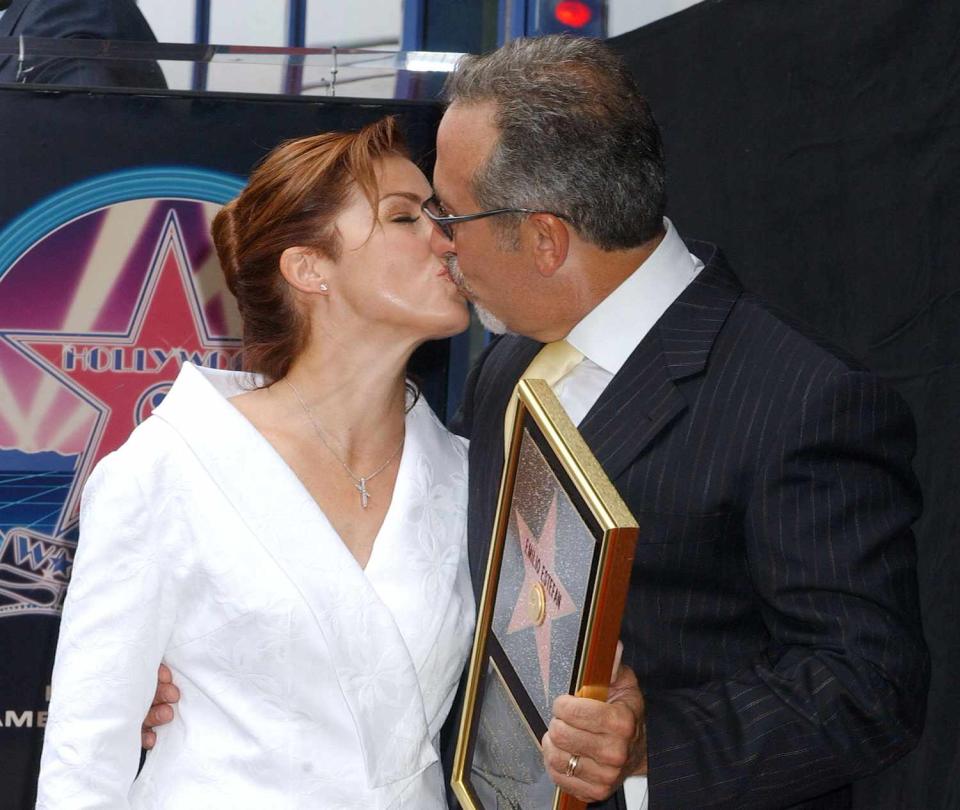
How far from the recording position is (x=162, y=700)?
6.07 feet

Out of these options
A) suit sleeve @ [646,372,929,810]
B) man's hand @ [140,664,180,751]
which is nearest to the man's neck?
suit sleeve @ [646,372,929,810]

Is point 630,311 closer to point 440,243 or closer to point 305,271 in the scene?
point 440,243

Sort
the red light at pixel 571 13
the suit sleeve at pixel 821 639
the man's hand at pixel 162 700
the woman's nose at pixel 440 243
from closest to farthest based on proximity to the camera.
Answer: the suit sleeve at pixel 821 639
the man's hand at pixel 162 700
the woman's nose at pixel 440 243
the red light at pixel 571 13

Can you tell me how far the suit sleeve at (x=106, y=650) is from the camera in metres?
1.76

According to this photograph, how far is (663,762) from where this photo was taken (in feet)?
4.78

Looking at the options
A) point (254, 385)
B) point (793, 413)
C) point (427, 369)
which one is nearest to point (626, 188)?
point (793, 413)

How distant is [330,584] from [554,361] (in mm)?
439

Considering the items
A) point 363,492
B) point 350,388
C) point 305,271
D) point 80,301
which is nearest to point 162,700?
point 363,492

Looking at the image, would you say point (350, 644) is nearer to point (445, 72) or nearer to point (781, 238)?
point (781, 238)

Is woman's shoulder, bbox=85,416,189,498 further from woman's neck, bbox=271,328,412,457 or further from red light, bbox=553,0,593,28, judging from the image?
red light, bbox=553,0,593,28

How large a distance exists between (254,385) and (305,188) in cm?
32

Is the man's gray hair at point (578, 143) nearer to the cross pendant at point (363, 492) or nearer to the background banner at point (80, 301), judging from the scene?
the cross pendant at point (363, 492)

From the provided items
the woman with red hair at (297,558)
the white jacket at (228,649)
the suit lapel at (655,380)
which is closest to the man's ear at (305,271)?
the woman with red hair at (297,558)

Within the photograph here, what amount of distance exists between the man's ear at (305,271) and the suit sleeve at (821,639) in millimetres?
813
